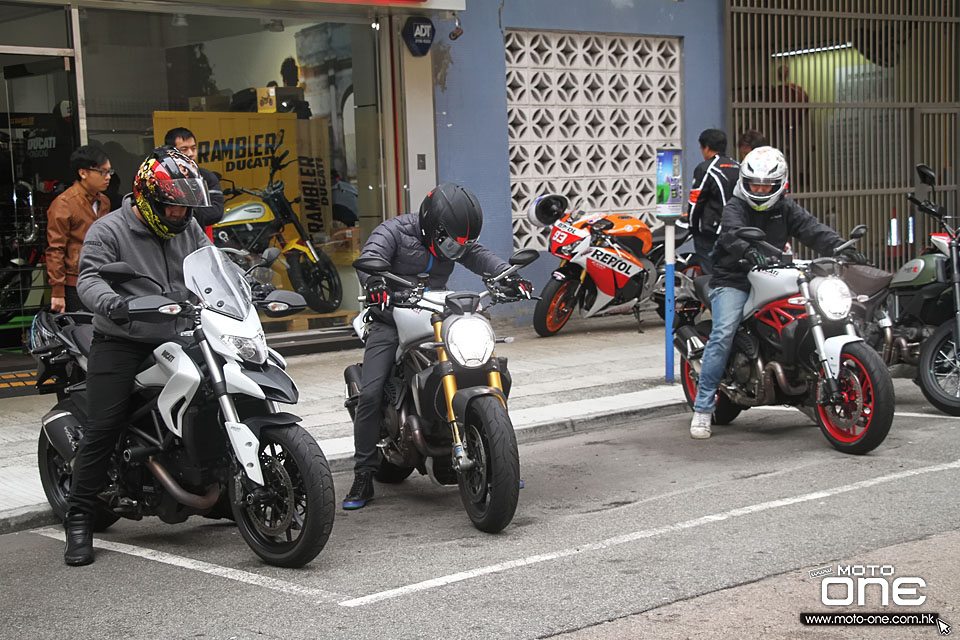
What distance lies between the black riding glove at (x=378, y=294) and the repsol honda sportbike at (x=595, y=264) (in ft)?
22.6

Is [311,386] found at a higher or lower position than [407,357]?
lower

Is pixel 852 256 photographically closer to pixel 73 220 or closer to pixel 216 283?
pixel 216 283

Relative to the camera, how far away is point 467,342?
6.13 meters

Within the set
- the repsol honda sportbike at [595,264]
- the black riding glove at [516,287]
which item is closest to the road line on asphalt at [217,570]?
the black riding glove at [516,287]

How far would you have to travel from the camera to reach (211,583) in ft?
17.7

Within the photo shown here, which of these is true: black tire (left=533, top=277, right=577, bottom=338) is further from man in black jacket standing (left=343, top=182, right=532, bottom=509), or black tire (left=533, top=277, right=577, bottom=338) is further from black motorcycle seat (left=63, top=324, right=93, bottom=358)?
black motorcycle seat (left=63, top=324, right=93, bottom=358)

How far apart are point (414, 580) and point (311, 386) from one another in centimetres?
566

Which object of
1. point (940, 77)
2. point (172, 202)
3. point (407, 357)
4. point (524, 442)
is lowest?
point (524, 442)

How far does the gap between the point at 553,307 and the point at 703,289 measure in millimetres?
4913

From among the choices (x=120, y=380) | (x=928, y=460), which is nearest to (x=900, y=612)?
(x=928, y=460)

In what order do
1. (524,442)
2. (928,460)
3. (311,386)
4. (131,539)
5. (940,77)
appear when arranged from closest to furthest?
(131,539) < (928,460) < (524,442) < (311,386) < (940,77)

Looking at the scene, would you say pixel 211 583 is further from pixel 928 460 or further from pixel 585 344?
pixel 585 344

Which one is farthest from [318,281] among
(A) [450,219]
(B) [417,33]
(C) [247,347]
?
(C) [247,347]

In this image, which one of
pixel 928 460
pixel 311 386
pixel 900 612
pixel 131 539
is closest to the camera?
pixel 900 612
